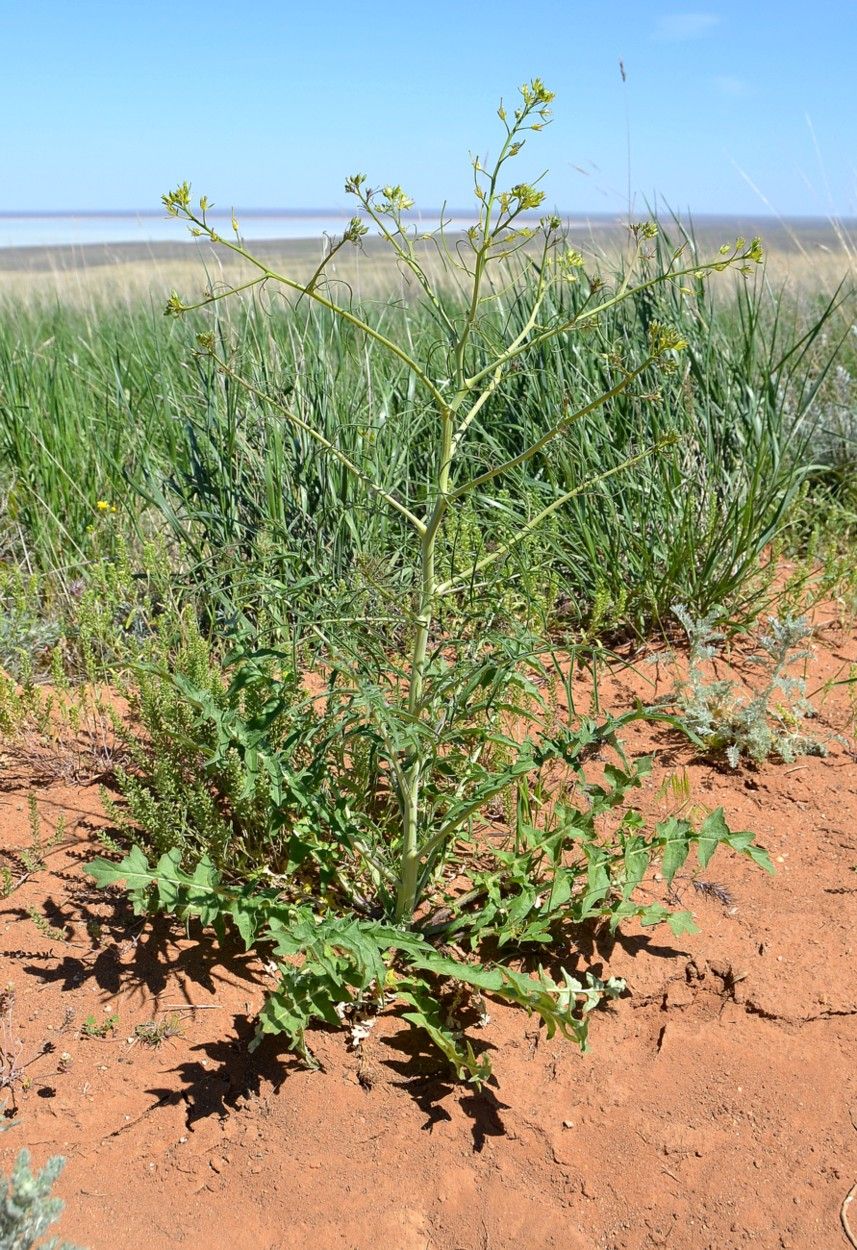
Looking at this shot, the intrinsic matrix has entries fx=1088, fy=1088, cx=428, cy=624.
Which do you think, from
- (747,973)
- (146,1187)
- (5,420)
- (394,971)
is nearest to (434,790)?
(394,971)

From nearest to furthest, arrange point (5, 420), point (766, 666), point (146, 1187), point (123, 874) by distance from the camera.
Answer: point (146, 1187), point (123, 874), point (766, 666), point (5, 420)

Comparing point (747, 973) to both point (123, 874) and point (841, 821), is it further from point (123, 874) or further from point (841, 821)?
point (123, 874)

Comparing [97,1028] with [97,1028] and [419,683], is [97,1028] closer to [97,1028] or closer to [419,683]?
[97,1028]

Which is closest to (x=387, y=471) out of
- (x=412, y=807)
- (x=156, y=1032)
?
(x=412, y=807)

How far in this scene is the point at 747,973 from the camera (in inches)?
90.9

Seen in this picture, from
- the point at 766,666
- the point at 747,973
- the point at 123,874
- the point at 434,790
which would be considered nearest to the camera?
the point at 123,874

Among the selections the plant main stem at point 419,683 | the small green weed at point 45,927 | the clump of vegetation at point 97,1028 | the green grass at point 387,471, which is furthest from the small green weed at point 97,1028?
the green grass at point 387,471

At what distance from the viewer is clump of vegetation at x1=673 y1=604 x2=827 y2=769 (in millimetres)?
2900

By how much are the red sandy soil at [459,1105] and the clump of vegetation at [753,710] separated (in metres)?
0.49

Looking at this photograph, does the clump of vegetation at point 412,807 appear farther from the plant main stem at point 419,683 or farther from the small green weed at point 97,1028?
the small green weed at point 97,1028

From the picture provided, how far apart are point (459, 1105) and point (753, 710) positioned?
136 centimetres

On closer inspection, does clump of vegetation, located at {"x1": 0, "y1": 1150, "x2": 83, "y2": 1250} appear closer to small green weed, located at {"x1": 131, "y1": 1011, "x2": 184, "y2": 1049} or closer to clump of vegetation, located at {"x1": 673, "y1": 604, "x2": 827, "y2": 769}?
small green weed, located at {"x1": 131, "y1": 1011, "x2": 184, "y2": 1049}

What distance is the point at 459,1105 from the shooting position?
81.8 inches

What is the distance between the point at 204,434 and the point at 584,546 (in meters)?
1.33
